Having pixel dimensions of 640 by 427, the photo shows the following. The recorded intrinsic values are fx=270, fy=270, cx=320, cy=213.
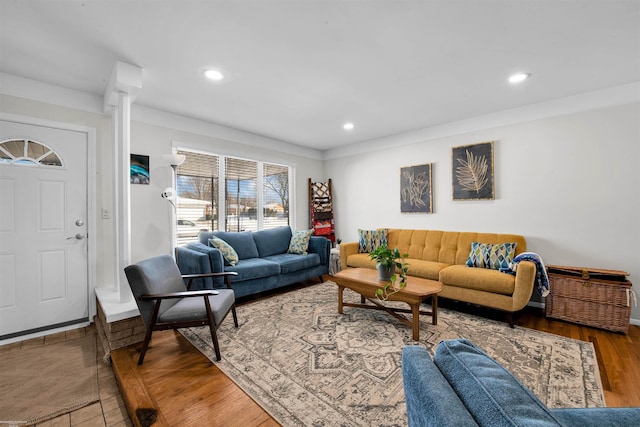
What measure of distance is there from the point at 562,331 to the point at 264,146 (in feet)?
15.2

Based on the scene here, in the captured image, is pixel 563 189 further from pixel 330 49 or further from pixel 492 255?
pixel 330 49

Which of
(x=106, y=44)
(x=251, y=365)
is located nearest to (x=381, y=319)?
(x=251, y=365)

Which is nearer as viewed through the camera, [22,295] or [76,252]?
[22,295]

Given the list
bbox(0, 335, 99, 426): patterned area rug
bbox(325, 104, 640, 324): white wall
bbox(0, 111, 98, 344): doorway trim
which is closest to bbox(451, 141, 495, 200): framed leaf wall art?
bbox(325, 104, 640, 324): white wall

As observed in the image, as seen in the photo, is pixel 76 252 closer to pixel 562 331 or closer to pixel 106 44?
pixel 106 44

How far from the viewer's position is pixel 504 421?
52 cm

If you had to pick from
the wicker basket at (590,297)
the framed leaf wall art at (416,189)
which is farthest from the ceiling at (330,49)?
the wicker basket at (590,297)

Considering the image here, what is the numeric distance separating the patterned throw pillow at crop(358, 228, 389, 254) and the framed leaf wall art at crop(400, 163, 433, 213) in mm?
567

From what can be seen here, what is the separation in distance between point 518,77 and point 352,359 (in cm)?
308

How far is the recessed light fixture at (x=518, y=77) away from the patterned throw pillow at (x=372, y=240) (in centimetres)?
258

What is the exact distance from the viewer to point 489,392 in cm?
60

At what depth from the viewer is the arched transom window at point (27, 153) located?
8.45 feet

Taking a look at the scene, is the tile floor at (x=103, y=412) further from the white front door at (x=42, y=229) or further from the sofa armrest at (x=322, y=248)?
the sofa armrest at (x=322, y=248)

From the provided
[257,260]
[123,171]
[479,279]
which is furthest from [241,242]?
[479,279]
